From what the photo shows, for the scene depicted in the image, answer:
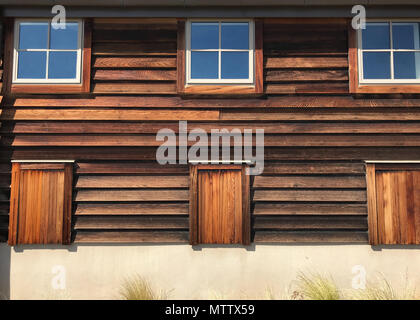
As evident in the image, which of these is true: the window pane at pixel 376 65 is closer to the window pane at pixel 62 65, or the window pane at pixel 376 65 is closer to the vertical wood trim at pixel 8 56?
the window pane at pixel 62 65

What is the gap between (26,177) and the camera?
5.42m

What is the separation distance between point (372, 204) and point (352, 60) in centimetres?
237

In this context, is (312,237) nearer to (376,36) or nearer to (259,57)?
(259,57)

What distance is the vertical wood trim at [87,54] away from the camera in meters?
5.55

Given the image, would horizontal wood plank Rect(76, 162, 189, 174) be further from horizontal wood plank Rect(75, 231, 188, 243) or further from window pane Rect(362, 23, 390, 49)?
window pane Rect(362, 23, 390, 49)

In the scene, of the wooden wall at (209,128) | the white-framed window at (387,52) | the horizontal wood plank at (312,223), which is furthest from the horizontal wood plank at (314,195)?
the white-framed window at (387,52)

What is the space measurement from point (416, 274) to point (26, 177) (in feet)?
20.8

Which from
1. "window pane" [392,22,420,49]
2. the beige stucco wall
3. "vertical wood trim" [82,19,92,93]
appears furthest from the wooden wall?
"window pane" [392,22,420,49]

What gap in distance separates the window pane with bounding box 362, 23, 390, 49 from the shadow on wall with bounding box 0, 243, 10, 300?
6675mm

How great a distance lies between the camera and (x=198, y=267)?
533cm

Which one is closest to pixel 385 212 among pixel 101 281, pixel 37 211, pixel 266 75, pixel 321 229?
pixel 321 229

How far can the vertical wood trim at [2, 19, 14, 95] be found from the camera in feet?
18.2

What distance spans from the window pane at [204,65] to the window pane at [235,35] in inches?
10.8

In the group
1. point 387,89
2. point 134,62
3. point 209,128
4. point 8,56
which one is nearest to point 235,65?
point 209,128
